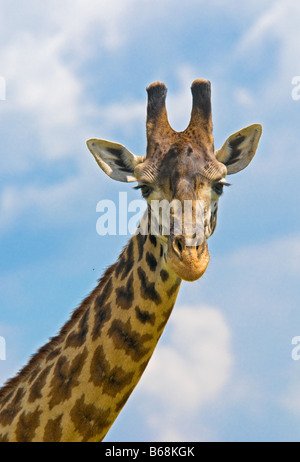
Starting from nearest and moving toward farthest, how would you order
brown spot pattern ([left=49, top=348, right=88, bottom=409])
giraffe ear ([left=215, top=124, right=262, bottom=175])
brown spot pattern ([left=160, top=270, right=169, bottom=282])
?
1. brown spot pattern ([left=160, top=270, right=169, bottom=282])
2. brown spot pattern ([left=49, top=348, right=88, bottom=409])
3. giraffe ear ([left=215, top=124, right=262, bottom=175])

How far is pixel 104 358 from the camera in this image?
9.43 metres

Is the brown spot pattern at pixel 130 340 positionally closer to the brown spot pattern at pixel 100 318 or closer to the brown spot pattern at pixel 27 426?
the brown spot pattern at pixel 100 318

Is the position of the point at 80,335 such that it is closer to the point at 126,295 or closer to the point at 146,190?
the point at 126,295

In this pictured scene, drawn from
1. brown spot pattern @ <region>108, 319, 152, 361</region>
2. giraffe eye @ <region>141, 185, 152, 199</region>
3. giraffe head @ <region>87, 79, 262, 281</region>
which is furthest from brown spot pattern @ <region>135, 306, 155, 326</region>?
giraffe eye @ <region>141, 185, 152, 199</region>

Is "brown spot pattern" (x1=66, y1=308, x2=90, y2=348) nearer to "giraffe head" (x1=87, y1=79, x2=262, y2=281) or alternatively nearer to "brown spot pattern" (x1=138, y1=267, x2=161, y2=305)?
"brown spot pattern" (x1=138, y1=267, x2=161, y2=305)

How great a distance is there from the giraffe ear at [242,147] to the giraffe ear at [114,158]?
1.28m

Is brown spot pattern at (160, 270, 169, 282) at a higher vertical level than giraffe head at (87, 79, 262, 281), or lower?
lower

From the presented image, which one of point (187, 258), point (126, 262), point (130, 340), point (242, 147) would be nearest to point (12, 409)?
point (130, 340)

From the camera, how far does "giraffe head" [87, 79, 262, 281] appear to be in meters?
8.45

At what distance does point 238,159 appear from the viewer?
10.4 m

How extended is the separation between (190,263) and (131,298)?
1569 mm

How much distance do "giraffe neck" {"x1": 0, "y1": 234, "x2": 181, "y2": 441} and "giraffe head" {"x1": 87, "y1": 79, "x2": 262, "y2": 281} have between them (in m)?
0.65

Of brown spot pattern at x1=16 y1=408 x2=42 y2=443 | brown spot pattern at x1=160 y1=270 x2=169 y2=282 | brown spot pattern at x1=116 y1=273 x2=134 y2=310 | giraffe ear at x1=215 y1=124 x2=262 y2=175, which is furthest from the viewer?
giraffe ear at x1=215 y1=124 x2=262 y2=175
